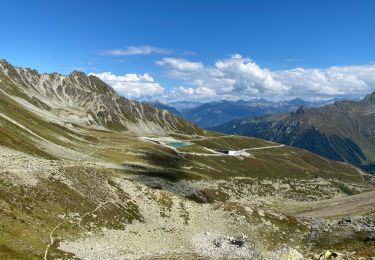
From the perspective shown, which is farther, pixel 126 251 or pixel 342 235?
pixel 342 235

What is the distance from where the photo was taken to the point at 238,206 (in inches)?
3162

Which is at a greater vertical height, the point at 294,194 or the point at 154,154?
the point at 154,154

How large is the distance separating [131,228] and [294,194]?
143m

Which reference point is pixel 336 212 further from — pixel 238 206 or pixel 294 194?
pixel 294 194

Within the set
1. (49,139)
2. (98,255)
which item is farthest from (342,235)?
(49,139)

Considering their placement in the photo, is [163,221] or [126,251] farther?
[163,221]

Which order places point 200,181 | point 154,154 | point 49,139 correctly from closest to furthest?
1. point 49,139
2. point 200,181
3. point 154,154

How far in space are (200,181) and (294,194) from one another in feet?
184

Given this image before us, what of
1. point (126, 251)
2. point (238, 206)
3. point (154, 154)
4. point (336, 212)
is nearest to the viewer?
point (126, 251)

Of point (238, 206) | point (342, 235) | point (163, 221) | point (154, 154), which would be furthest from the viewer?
point (154, 154)

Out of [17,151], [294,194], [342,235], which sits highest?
[17,151]

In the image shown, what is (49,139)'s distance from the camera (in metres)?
140

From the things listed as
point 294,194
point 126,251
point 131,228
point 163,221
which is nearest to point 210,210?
point 163,221

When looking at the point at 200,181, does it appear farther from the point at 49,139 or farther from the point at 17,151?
the point at 17,151
